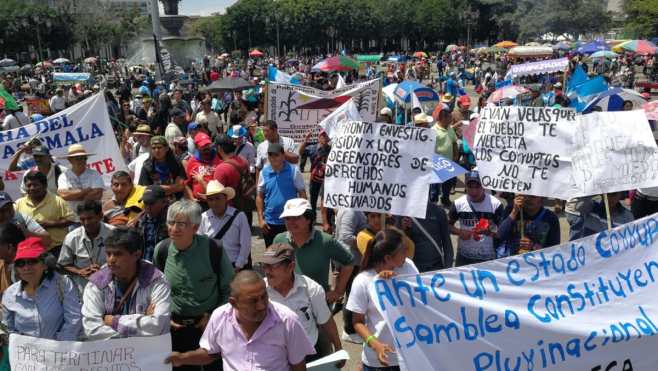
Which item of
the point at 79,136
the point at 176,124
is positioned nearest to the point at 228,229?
the point at 79,136

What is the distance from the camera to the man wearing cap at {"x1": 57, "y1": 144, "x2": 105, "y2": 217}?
5961 millimetres

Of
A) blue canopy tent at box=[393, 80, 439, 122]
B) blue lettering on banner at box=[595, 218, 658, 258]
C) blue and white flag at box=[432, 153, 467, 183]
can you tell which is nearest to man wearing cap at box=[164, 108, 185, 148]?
blue and white flag at box=[432, 153, 467, 183]

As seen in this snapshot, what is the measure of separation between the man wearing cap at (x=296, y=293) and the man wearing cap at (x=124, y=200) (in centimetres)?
196

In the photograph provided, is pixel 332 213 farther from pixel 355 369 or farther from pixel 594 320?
pixel 594 320

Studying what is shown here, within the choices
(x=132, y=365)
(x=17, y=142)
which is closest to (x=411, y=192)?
(x=132, y=365)

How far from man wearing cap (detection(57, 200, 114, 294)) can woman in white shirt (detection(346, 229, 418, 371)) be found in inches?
72.4

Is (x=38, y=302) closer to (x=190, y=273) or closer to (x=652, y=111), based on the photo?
(x=190, y=273)

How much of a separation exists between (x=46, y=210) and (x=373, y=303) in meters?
3.09

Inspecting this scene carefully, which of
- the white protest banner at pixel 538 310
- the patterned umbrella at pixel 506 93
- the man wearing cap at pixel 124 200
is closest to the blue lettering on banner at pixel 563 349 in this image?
the white protest banner at pixel 538 310

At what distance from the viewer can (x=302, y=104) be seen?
880 cm

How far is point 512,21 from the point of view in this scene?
285 feet

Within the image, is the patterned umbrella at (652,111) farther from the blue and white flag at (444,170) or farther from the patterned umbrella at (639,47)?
the patterned umbrella at (639,47)

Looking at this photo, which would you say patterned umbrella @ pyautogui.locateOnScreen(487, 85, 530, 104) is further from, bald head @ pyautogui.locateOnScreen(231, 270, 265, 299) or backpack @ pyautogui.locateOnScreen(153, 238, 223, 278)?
bald head @ pyautogui.locateOnScreen(231, 270, 265, 299)

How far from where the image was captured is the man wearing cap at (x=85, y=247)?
4.41 m
